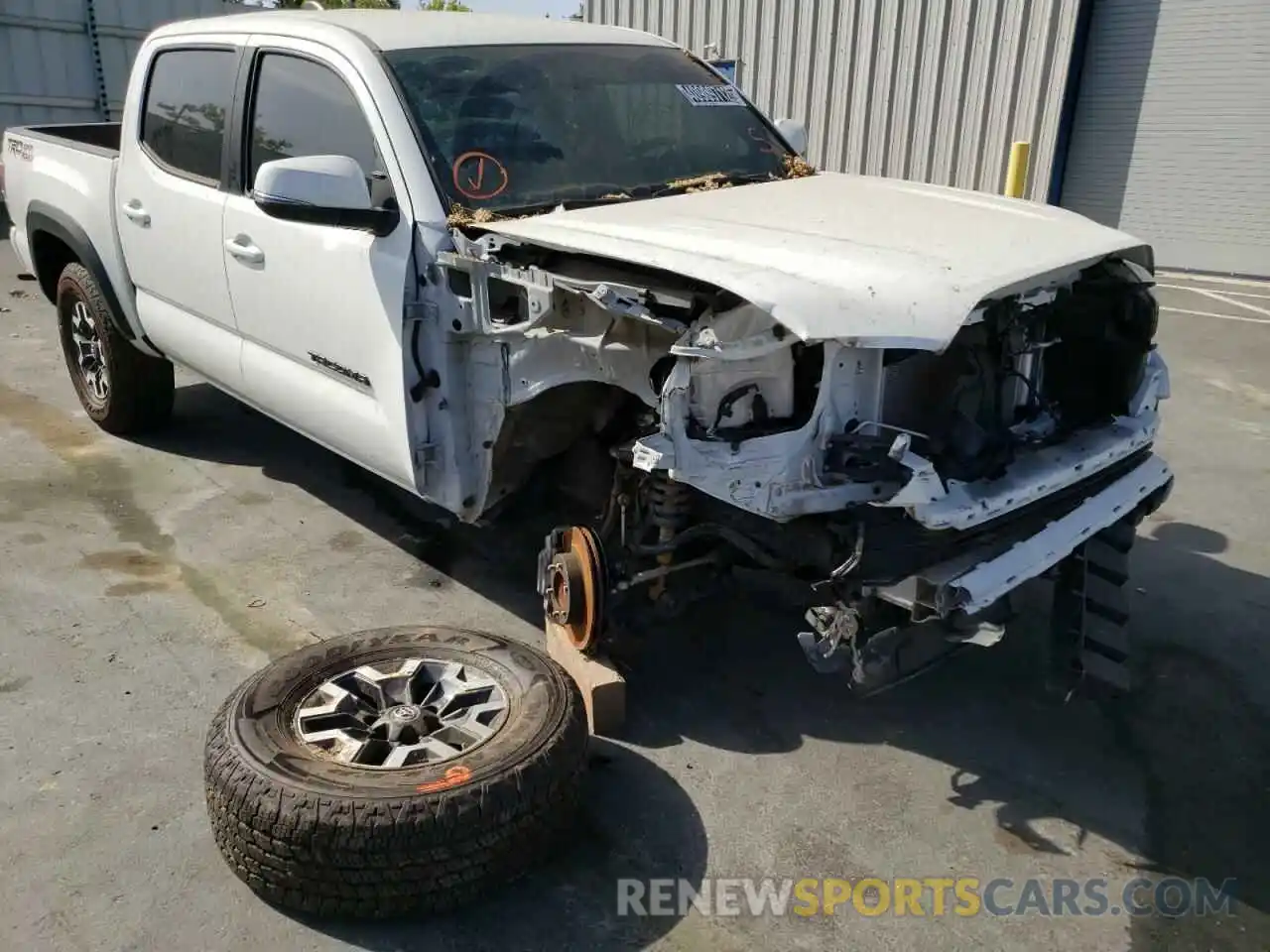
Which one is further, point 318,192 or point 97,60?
point 97,60

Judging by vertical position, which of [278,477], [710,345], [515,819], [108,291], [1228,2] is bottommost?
[278,477]

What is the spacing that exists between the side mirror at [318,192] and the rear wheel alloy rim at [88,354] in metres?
2.93

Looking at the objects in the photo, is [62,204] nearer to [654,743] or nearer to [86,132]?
[86,132]

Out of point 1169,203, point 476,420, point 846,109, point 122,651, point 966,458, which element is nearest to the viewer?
point 966,458

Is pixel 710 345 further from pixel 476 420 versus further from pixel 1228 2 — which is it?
pixel 1228 2

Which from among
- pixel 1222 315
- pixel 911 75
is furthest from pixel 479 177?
pixel 911 75

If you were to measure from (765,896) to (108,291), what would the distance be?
4372 millimetres

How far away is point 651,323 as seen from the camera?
2805 millimetres

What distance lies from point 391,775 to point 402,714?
13.0 inches

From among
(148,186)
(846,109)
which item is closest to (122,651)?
(148,186)

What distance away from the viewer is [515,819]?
2594 mm

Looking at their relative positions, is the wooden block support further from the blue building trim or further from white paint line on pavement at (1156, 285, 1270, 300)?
the blue building trim

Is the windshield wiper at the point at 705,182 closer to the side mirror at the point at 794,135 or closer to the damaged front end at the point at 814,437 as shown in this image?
the side mirror at the point at 794,135

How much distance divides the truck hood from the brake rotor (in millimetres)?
940
